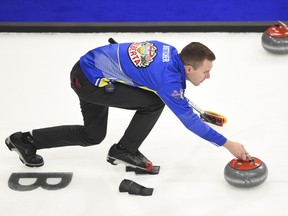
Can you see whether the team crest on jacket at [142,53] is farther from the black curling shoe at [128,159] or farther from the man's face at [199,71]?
the black curling shoe at [128,159]

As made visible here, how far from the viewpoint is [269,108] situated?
396cm

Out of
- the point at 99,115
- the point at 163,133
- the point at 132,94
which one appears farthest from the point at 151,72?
the point at 163,133

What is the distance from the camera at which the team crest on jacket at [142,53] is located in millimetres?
3084

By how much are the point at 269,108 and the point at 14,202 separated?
5.15 feet

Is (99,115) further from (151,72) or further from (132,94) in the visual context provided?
(151,72)

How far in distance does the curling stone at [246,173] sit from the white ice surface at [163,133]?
2.3 inches

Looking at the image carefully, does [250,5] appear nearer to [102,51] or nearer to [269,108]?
[269,108]

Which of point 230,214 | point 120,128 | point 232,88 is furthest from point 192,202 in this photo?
Result: point 232,88

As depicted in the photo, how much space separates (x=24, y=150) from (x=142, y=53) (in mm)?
860

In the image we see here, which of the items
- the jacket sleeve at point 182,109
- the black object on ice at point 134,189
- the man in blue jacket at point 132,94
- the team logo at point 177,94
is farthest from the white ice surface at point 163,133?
the team logo at point 177,94

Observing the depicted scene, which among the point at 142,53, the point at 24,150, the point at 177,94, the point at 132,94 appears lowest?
the point at 24,150

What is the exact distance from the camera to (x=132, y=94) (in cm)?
323

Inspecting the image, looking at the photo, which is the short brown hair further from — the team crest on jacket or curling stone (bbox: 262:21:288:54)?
curling stone (bbox: 262:21:288:54)

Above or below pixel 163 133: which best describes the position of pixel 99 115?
above
